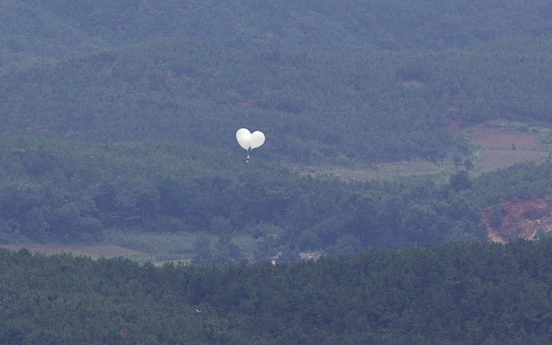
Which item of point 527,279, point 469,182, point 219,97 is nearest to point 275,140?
point 219,97

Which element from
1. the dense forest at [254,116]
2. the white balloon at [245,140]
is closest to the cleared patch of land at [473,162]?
the dense forest at [254,116]

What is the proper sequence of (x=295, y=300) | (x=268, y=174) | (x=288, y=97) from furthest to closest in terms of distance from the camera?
(x=288, y=97)
(x=268, y=174)
(x=295, y=300)

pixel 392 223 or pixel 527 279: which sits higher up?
pixel 392 223

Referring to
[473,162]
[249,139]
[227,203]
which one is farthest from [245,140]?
[473,162]

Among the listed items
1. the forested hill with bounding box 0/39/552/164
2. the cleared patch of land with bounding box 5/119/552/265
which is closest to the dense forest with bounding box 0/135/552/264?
the cleared patch of land with bounding box 5/119/552/265

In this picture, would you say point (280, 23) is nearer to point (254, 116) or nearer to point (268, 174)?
point (254, 116)

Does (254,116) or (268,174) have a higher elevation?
(254,116)

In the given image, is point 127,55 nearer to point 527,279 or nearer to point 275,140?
point 275,140
